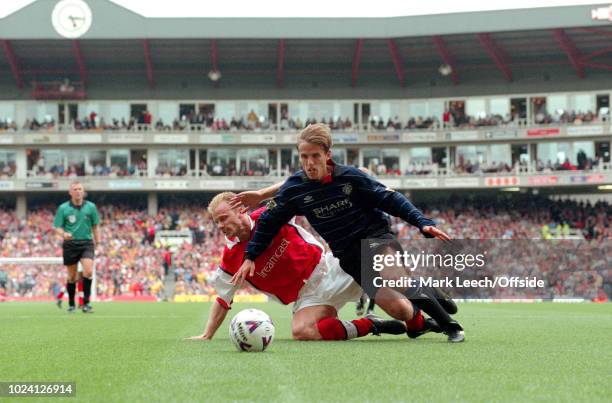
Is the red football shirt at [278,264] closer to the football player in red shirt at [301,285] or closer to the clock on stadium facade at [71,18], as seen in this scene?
the football player in red shirt at [301,285]

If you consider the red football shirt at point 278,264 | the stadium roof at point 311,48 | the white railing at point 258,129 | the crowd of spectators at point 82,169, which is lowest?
the red football shirt at point 278,264

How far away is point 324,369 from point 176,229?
41531 mm

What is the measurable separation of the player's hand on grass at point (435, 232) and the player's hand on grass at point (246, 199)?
1931 mm

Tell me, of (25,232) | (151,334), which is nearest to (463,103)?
(25,232)

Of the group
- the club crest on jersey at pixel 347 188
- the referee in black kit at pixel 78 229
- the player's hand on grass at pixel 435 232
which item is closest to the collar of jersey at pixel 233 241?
the club crest on jersey at pixel 347 188

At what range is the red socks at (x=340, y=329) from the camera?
814 centimetres

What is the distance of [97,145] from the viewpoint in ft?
164

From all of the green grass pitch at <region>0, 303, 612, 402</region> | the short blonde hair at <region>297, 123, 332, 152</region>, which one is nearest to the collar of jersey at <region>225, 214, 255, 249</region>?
the green grass pitch at <region>0, 303, 612, 402</region>

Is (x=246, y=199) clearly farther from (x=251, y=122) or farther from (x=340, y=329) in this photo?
(x=251, y=122)

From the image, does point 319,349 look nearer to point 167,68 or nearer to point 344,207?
point 344,207

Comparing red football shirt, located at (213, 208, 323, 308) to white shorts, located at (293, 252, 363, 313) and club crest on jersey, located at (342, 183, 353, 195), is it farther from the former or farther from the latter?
club crest on jersey, located at (342, 183, 353, 195)

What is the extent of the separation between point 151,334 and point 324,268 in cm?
228

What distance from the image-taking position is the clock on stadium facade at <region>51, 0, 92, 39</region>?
45.9 meters

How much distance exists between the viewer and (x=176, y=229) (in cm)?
4631
